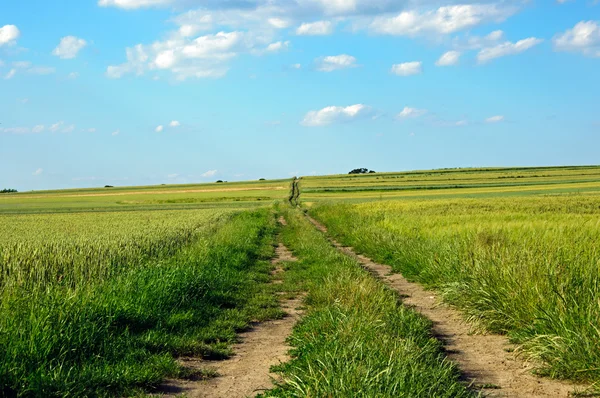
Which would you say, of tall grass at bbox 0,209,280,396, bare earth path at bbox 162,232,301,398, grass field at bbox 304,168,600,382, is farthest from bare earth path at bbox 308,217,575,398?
tall grass at bbox 0,209,280,396

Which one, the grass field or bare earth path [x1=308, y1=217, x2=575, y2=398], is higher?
the grass field

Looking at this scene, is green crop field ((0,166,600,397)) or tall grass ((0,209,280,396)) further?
tall grass ((0,209,280,396))

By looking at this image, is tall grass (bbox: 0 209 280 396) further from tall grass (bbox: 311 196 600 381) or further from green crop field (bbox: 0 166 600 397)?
tall grass (bbox: 311 196 600 381)

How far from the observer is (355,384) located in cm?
472

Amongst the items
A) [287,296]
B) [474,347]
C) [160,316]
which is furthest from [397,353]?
[287,296]

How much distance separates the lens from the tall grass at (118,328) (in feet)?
18.3

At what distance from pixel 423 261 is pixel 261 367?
7401mm

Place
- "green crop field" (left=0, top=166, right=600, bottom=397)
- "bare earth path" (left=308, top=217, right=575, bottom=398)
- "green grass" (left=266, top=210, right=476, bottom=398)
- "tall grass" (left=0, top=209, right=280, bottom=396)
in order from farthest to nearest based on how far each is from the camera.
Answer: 1. "bare earth path" (left=308, top=217, right=575, bottom=398)
2. "tall grass" (left=0, top=209, right=280, bottom=396)
3. "green crop field" (left=0, top=166, right=600, bottom=397)
4. "green grass" (left=266, top=210, right=476, bottom=398)

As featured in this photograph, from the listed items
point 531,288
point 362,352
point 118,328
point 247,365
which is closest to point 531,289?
point 531,288

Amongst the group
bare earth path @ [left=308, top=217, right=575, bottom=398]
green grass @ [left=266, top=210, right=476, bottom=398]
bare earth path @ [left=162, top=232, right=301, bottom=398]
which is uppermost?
green grass @ [left=266, top=210, right=476, bottom=398]

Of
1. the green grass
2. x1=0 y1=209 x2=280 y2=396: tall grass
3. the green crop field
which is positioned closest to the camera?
the green grass

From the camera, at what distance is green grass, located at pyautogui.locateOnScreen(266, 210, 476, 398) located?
4.77 meters

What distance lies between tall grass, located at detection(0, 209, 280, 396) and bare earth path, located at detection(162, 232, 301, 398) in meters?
0.24

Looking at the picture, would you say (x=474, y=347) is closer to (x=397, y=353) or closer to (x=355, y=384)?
(x=397, y=353)
